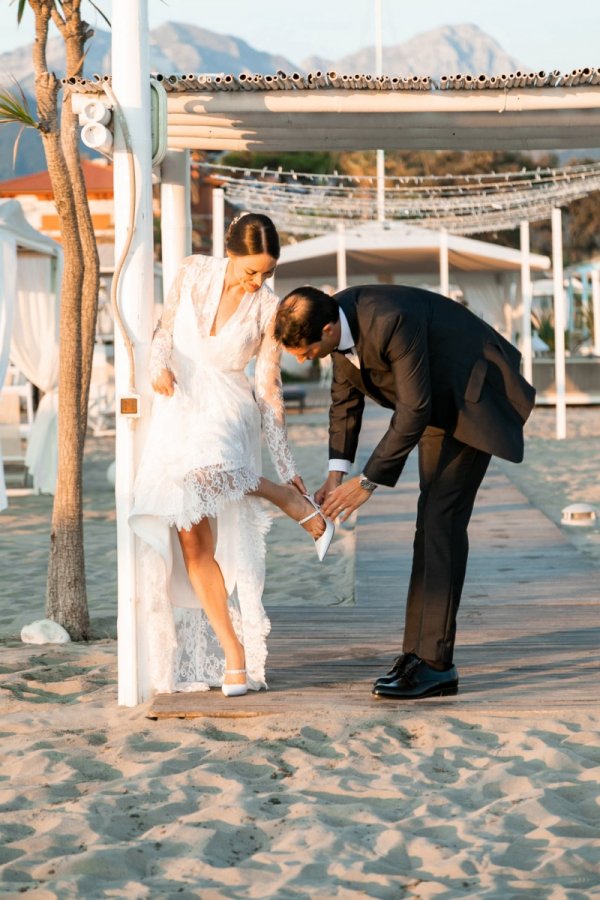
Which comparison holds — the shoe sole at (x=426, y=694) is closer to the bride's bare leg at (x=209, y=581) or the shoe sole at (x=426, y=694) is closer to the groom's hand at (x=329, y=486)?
the bride's bare leg at (x=209, y=581)

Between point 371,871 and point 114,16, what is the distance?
2722 millimetres

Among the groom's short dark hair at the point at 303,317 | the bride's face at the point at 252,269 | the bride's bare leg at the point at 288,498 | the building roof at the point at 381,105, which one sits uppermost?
the building roof at the point at 381,105

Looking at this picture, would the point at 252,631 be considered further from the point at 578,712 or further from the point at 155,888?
the point at 155,888

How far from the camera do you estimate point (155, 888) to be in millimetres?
2811

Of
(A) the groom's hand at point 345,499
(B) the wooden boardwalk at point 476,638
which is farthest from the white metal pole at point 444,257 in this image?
(A) the groom's hand at point 345,499

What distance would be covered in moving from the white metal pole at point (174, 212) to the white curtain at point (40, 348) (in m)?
6.03

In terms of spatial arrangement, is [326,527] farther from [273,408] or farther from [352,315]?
[352,315]

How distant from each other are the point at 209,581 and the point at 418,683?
751 millimetres

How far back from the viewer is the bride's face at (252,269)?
392 centimetres

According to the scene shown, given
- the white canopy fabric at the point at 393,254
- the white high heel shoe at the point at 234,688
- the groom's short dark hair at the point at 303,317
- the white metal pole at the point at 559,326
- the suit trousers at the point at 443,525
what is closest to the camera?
the groom's short dark hair at the point at 303,317

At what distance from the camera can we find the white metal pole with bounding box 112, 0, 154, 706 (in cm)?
412

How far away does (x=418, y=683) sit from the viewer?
4188 mm

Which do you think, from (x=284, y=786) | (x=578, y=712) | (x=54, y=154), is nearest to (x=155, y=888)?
(x=284, y=786)

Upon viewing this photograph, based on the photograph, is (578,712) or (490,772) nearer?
(490,772)
